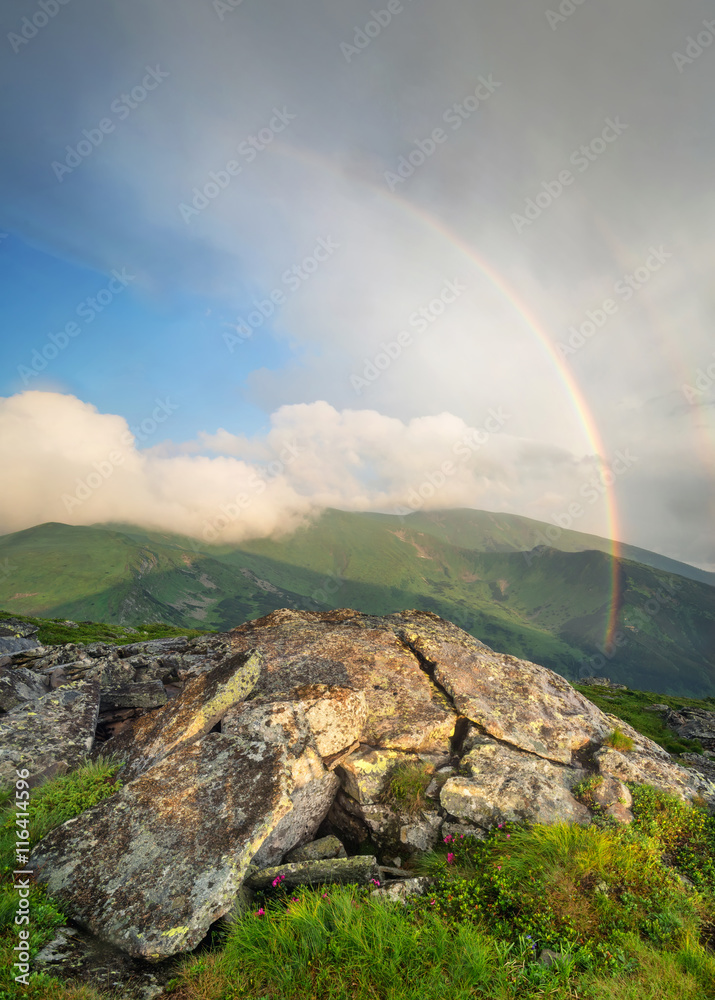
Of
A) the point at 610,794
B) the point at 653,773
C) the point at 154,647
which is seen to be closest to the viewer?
the point at 610,794

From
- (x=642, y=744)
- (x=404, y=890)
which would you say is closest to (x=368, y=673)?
(x=404, y=890)

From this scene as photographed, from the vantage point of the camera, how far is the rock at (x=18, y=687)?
15.7 meters

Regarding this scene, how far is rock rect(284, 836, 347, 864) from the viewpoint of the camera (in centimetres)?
964

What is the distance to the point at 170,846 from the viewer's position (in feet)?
29.3

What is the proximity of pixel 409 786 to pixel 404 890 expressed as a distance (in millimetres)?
2945

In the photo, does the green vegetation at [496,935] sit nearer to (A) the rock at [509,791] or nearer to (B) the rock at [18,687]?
(A) the rock at [509,791]

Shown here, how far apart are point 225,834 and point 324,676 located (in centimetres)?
495

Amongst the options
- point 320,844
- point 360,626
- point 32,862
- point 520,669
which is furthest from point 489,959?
point 360,626

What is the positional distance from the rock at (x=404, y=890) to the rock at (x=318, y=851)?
1.84 m

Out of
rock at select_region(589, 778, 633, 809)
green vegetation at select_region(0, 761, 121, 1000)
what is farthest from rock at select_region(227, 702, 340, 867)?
rock at select_region(589, 778, 633, 809)

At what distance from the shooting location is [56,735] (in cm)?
1261

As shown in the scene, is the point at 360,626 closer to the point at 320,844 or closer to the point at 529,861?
the point at 320,844

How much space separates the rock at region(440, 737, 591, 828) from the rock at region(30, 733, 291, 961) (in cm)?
418

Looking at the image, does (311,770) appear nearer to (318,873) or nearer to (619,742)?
(318,873)
